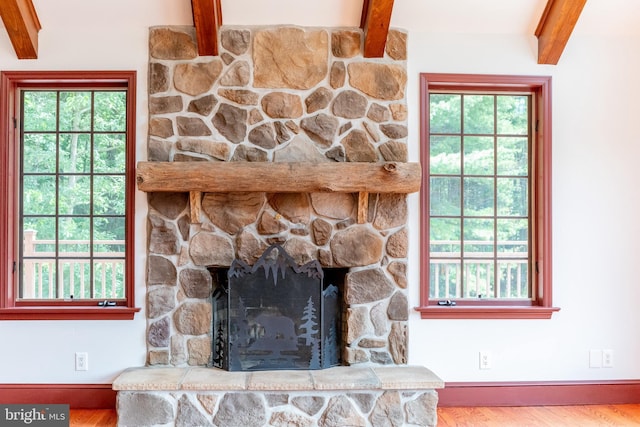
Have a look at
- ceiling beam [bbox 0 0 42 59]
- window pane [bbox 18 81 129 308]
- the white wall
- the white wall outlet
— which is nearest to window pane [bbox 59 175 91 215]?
window pane [bbox 18 81 129 308]

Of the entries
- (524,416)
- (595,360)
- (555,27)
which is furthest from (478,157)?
(524,416)

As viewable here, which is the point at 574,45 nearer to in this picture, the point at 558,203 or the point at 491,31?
the point at 491,31

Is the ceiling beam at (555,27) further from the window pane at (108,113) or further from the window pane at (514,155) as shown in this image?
the window pane at (108,113)

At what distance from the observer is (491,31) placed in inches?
131

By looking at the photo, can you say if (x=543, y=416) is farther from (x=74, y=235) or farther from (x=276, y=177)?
(x=74, y=235)

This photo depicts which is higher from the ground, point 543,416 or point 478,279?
point 478,279

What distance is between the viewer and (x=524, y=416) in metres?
3.10

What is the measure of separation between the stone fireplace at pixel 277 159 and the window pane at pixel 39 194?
81cm

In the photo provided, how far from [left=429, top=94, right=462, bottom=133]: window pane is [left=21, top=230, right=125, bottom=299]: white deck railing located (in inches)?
98.3

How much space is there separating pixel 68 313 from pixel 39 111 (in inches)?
58.8

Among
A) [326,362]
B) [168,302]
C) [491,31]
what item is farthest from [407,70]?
[168,302]

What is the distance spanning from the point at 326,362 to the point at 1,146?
2752mm

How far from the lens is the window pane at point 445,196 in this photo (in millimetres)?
3430

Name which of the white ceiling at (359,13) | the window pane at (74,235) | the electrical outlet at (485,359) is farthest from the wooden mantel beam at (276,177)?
the electrical outlet at (485,359)
